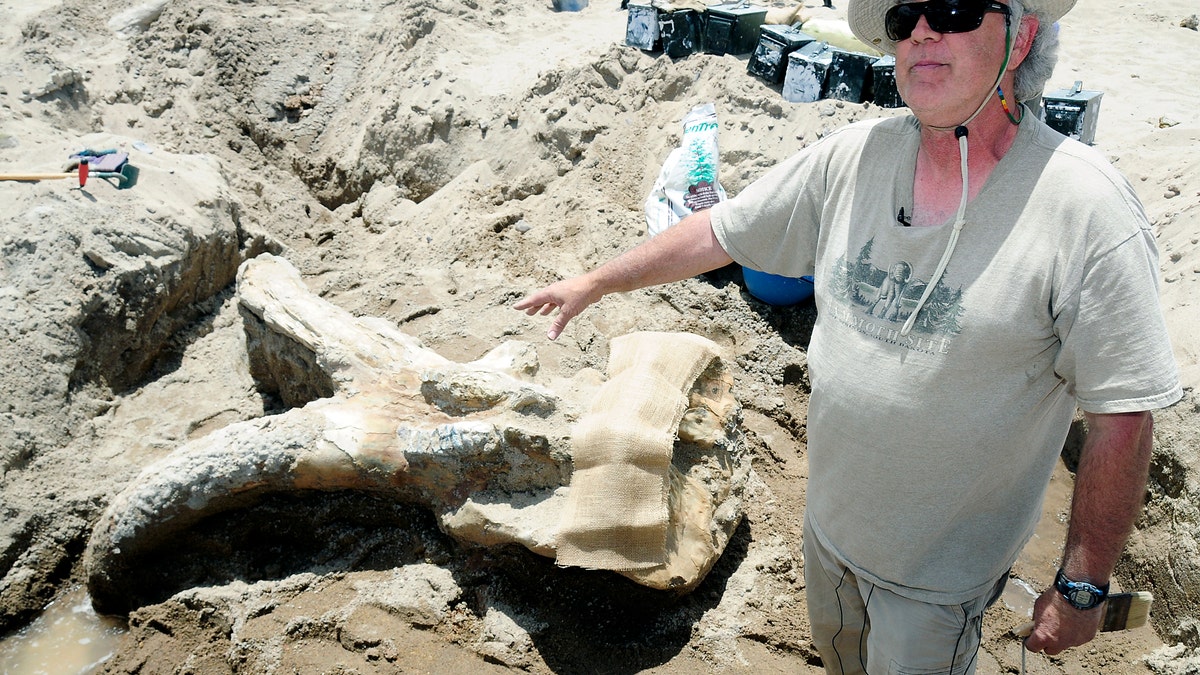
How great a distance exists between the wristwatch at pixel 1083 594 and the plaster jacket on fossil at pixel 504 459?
1.20 metres

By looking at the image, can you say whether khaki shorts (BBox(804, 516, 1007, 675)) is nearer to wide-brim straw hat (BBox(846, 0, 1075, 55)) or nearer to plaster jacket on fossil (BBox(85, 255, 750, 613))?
plaster jacket on fossil (BBox(85, 255, 750, 613))

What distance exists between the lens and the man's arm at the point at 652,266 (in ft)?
7.43

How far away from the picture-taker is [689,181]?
4.48 metres

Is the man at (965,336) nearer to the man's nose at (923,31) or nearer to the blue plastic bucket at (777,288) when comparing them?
the man's nose at (923,31)

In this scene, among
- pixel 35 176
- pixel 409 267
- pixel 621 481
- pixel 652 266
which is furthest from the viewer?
pixel 409 267

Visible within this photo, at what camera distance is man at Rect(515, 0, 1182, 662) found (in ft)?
5.19

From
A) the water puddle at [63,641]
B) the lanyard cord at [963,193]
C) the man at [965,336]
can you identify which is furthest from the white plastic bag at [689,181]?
the water puddle at [63,641]

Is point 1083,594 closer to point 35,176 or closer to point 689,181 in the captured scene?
point 689,181

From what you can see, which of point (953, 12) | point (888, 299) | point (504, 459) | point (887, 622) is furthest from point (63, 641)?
point (953, 12)

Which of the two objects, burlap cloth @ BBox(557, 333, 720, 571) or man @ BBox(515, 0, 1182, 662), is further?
burlap cloth @ BBox(557, 333, 720, 571)

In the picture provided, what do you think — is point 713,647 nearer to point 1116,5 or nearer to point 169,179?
point 169,179

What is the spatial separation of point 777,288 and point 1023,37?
8.34ft

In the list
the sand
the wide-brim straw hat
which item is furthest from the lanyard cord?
the sand

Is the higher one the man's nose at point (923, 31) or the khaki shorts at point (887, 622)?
the man's nose at point (923, 31)
